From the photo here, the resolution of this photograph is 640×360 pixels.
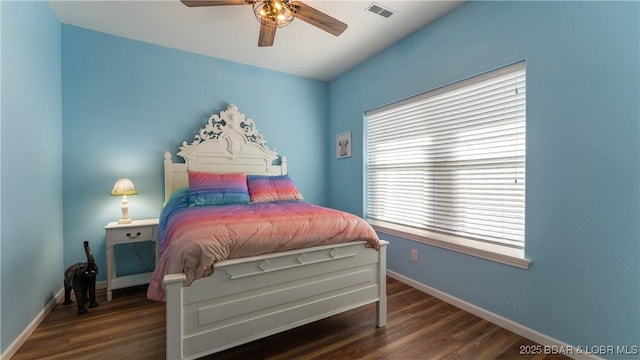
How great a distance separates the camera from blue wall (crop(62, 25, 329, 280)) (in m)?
2.58

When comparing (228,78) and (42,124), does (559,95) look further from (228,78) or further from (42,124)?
(42,124)

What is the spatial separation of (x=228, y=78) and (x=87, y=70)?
1.40 m

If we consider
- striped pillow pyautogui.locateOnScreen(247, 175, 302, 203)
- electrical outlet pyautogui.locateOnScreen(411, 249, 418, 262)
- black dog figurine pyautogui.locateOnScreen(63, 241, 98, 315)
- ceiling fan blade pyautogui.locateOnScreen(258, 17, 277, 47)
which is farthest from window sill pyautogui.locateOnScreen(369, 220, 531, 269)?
black dog figurine pyautogui.locateOnScreen(63, 241, 98, 315)

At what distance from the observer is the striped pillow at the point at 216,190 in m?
2.53

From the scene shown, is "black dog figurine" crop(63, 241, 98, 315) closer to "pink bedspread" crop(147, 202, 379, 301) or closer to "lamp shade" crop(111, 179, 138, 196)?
Answer: "lamp shade" crop(111, 179, 138, 196)

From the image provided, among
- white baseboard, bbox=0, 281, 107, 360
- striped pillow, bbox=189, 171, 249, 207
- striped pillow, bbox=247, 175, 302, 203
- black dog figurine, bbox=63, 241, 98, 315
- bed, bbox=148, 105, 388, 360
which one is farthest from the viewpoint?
striped pillow, bbox=247, 175, 302, 203

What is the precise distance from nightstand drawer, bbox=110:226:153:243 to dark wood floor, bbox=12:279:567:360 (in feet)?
1.92

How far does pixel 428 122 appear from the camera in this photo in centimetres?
260

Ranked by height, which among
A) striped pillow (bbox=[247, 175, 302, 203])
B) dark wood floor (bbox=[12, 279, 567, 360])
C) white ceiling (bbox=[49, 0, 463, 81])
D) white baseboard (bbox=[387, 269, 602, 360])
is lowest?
dark wood floor (bbox=[12, 279, 567, 360])

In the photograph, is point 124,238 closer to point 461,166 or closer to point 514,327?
point 461,166

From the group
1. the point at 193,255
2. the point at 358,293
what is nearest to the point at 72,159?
the point at 193,255

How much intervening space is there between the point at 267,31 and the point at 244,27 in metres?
0.64

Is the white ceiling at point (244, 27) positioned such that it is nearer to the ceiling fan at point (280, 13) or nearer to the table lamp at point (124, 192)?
the ceiling fan at point (280, 13)

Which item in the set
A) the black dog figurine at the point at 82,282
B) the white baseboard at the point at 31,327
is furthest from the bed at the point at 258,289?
the white baseboard at the point at 31,327
